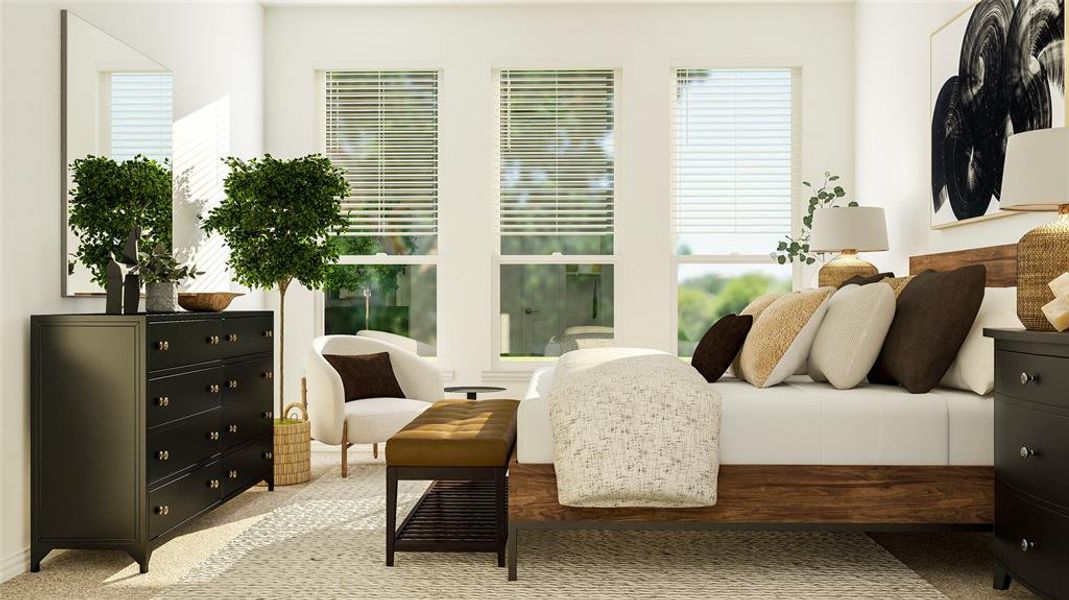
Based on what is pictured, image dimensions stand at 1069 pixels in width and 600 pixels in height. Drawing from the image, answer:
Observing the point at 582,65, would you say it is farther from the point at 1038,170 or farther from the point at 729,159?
the point at 1038,170

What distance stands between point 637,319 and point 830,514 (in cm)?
318

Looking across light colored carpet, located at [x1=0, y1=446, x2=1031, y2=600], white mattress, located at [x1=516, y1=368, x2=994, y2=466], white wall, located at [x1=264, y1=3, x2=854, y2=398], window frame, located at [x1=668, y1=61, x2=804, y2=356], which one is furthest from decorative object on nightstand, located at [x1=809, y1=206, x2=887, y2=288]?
white mattress, located at [x1=516, y1=368, x2=994, y2=466]

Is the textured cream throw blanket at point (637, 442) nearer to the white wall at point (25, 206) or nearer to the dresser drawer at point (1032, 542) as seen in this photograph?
the dresser drawer at point (1032, 542)

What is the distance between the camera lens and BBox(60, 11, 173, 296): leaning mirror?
11.5ft

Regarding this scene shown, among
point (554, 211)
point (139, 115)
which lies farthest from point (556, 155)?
point (139, 115)

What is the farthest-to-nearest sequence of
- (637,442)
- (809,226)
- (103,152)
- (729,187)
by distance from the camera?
(729,187), (809,226), (103,152), (637,442)

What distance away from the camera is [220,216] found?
4801 mm

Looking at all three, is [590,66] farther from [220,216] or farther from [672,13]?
[220,216]

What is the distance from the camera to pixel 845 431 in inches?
118

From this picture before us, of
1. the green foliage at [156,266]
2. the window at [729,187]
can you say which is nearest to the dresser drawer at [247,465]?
the green foliage at [156,266]

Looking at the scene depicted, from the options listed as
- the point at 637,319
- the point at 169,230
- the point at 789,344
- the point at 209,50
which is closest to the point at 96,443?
the point at 169,230

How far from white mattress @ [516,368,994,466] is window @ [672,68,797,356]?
3.11 meters

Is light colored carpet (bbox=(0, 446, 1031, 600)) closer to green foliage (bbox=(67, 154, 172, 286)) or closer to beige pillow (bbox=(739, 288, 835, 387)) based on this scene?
beige pillow (bbox=(739, 288, 835, 387))

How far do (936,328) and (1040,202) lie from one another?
0.59m
